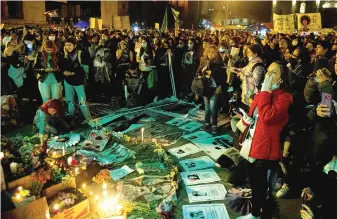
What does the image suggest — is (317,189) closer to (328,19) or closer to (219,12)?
(328,19)

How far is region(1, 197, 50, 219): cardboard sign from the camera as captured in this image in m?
3.18

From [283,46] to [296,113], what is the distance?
5.99 meters

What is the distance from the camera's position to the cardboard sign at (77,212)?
3.74 meters

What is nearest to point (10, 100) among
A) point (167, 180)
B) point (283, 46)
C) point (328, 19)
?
point (167, 180)

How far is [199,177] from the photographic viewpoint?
5.47 meters

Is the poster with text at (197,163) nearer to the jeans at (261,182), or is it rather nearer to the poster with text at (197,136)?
the poster with text at (197,136)

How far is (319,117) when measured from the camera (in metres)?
4.34

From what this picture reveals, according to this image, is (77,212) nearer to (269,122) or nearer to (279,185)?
(269,122)

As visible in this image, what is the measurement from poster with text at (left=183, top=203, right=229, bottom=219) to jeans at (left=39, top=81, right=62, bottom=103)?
4615 mm

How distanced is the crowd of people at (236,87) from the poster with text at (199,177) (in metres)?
1.17

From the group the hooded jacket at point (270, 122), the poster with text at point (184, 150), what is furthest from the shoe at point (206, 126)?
the hooded jacket at point (270, 122)

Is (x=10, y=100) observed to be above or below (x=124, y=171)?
above

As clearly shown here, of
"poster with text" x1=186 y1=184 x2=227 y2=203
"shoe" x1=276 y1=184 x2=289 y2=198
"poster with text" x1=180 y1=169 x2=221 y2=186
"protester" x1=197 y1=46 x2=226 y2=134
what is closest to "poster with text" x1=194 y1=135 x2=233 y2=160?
"poster with text" x1=180 y1=169 x2=221 y2=186

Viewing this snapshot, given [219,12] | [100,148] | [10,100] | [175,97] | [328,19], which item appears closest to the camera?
[100,148]
